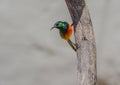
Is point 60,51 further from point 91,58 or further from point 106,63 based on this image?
point 91,58

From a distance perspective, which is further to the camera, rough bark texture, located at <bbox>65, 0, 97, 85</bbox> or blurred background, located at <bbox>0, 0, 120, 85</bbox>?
blurred background, located at <bbox>0, 0, 120, 85</bbox>

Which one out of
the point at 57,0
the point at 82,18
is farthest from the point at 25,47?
the point at 82,18

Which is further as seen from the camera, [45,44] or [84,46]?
[45,44]

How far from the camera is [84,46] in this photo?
2951 mm

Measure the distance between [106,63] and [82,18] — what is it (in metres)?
1.61

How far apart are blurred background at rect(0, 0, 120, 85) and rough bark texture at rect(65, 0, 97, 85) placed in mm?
1467

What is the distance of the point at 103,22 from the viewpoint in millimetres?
4508

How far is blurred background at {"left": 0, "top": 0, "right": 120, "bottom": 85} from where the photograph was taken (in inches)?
173

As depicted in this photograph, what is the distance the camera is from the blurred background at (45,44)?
14.4 feet

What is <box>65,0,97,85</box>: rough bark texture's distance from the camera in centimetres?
294

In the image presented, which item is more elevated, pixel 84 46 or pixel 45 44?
pixel 45 44

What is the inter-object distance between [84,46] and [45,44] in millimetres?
1555

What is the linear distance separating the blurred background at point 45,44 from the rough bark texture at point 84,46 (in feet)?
4.81

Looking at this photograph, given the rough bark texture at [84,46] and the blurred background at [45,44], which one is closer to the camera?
the rough bark texture at [84,46]
